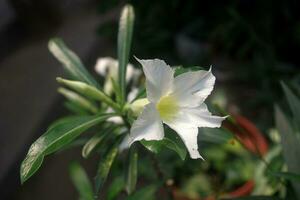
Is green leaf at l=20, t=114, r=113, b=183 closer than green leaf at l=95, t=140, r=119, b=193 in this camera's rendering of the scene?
Yes

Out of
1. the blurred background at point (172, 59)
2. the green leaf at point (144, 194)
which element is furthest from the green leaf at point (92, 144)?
the blurred background at point (172, 59)

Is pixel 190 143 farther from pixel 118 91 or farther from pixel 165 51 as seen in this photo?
pixel 165 51

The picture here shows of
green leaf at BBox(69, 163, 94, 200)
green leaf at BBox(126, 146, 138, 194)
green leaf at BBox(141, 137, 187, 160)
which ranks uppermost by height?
green leaf at BBox(141, 137, 187, 160)

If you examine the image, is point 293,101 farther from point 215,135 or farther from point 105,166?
point 105,166

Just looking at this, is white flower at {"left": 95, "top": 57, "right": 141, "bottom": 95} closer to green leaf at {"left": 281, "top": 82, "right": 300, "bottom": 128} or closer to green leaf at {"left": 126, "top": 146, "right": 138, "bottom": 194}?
green leaf at {"left": 126, "top": 146, "right": 138, "bottom": 194}

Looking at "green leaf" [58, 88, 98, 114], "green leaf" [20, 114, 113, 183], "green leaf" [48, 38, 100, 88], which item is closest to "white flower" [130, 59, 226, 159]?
"green leaf" [20, 114, 113, 183]

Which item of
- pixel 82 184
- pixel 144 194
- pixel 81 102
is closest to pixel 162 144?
pixel 144 194

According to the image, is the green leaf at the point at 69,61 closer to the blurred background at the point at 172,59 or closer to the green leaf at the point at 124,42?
the green leaf at the point at 124,42
